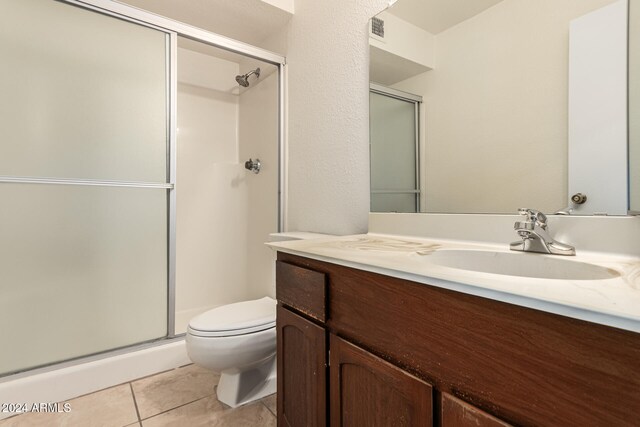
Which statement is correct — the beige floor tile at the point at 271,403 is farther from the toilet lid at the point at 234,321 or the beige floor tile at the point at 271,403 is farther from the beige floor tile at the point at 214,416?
the toilet lid at the point at 234,321

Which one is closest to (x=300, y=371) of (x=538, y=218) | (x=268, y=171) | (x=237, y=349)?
(x=237, y=349)

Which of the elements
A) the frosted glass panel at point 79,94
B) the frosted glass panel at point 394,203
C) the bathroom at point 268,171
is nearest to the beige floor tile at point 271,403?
the bathroom at point 268,171

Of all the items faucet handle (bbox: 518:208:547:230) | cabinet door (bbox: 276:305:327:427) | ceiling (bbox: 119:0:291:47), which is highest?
ceiling (bbox: 119:0:291:47)

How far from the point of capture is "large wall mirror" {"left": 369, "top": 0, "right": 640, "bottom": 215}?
2.69ft

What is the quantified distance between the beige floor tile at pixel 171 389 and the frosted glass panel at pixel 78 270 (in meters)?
0.22

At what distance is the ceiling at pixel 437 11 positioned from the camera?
112 cm

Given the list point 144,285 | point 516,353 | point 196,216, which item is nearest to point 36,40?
point 144,285

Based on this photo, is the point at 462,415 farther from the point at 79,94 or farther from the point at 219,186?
the point at 219,186

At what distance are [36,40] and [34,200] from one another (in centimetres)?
73

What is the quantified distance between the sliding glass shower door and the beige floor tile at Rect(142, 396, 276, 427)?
0.47m

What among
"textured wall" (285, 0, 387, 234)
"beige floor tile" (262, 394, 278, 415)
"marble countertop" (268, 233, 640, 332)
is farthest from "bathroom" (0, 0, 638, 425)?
"beige floor tile" (262, 394, 278, 415)

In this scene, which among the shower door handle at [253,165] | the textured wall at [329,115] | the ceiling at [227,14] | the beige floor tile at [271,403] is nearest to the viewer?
the beige floor tile at [271,403]

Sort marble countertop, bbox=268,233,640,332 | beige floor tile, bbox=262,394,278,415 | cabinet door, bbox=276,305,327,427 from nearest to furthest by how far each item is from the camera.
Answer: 1. marble countertop, bbox=268,233,640,332
2. cabinet door, bbox=276,305,327,427
3. beige floor tile, bbox=262,394,278,415

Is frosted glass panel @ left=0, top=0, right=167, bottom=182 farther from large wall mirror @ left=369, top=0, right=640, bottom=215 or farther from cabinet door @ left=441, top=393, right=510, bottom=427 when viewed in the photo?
cabinet door @ left=441, top=393, right=510, bottom=427
